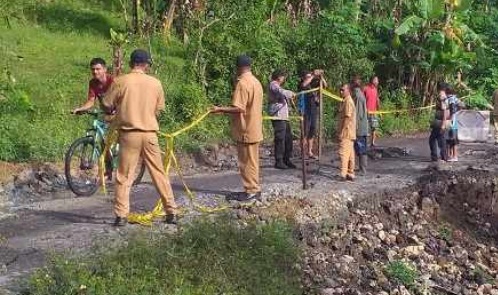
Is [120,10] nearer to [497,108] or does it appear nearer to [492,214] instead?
[497,108]

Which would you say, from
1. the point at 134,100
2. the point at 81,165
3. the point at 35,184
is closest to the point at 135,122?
the point at 134,100

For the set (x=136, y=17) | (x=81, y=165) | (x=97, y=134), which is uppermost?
(x=136, y=17)

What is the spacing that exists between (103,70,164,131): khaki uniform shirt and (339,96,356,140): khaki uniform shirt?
13.3ft

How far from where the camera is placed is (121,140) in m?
7.96

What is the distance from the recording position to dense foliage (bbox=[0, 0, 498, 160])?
1322cm

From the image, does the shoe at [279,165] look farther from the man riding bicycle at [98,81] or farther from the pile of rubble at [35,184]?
the man riding bicycle at [98,81]

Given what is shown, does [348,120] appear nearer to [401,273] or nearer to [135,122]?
[401,273]

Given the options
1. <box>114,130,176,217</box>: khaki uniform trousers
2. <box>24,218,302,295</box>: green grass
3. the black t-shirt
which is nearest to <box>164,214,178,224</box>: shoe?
<box>114,130,176,217</box>: khaki uniform trousers

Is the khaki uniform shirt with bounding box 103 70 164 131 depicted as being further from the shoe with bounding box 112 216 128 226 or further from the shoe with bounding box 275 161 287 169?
the shoe with bounding box 275 161 287 169

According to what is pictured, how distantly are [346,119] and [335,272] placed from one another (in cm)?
358

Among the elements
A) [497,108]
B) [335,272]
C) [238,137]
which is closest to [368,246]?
[335,272]

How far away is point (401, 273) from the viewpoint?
8625 mm

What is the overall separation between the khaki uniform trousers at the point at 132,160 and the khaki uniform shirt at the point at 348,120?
3.97m

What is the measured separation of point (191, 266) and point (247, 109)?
2976mm
